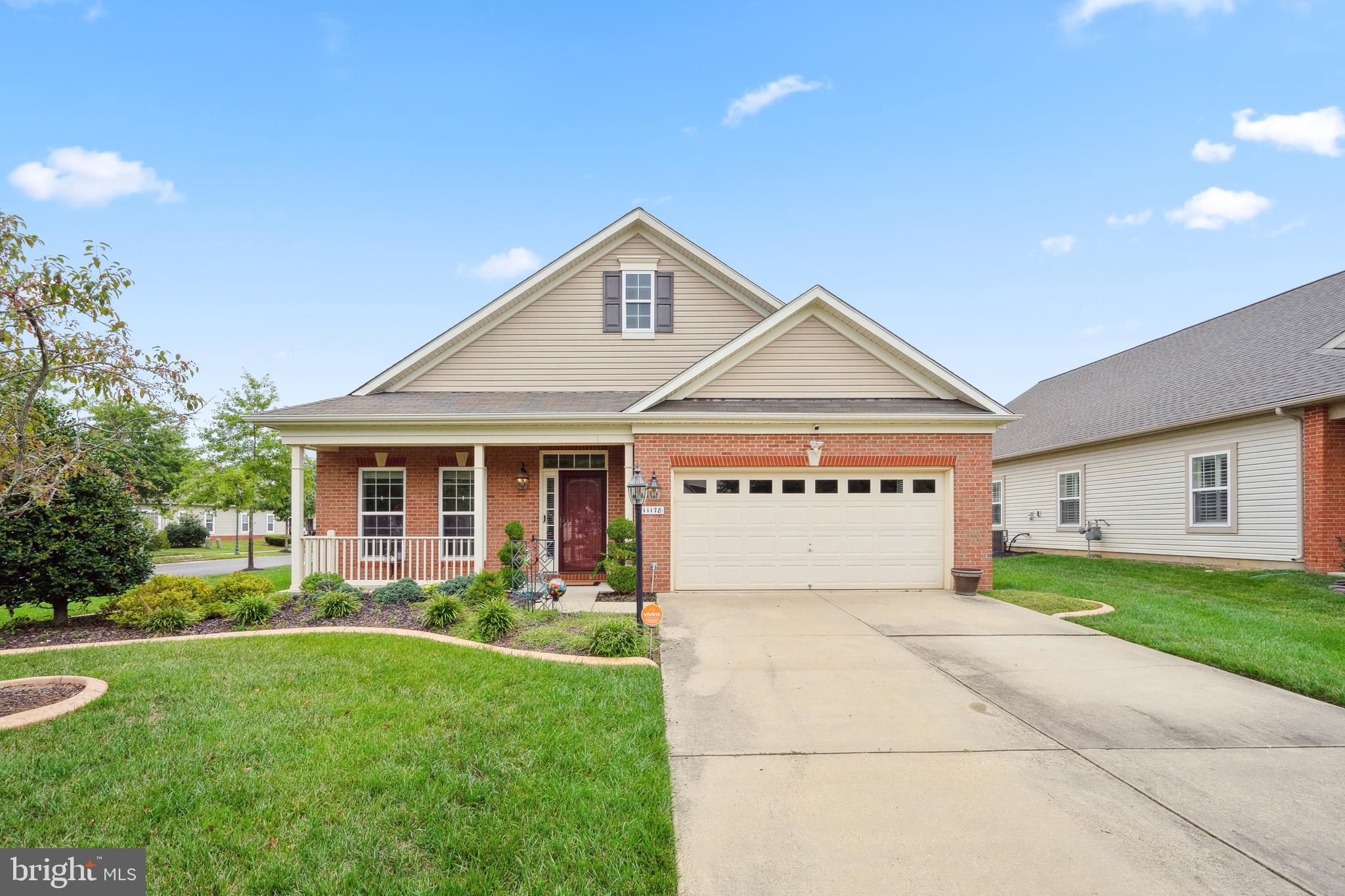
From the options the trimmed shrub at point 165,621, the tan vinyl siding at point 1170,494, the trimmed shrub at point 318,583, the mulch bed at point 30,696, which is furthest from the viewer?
the tan vinyl siding at point 1170,494

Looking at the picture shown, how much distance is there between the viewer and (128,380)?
4625mm

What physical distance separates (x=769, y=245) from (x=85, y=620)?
64.0 ft

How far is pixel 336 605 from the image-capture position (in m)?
8.41

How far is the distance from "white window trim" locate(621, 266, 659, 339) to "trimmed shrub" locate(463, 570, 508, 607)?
635 cm

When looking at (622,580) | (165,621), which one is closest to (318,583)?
(165,621)

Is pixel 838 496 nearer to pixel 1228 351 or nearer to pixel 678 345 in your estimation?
pixel 678 345

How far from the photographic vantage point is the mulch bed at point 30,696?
4.79 metres

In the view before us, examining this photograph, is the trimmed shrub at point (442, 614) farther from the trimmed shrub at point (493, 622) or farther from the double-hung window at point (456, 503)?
the double-hung window at point (456, 503)

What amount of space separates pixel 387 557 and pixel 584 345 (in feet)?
19.3

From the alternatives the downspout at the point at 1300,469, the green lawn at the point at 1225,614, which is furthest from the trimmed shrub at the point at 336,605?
the downspout at the point at 1300,469

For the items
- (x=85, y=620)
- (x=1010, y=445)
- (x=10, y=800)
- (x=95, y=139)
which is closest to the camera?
(x=10, y=800)

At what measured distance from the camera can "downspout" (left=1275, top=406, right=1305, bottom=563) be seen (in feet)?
38.2

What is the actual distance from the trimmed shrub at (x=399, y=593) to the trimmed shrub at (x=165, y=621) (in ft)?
7.83

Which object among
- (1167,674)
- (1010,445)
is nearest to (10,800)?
(1167,674)
